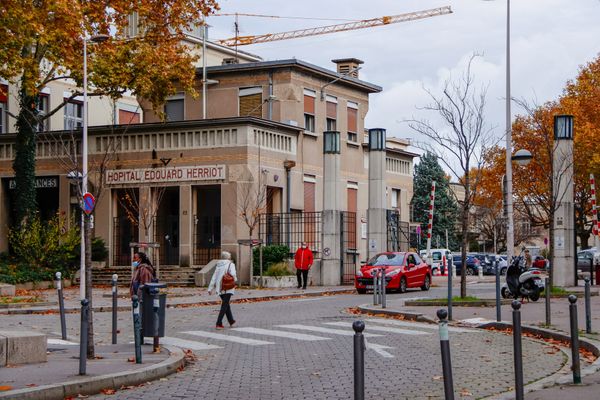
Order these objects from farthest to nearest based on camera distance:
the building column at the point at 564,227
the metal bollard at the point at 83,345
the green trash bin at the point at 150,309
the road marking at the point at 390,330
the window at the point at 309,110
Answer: the window at the point at 309,110, the building column at the point at 564,227, the road marking at the point at 390,330, the green trash bin at the point at 150,309, the metal bollard at the point at 83,345

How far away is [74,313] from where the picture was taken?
26.6 m

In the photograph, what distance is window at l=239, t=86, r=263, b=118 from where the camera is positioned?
45406 millimetres

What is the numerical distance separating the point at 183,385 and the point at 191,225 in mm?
29377

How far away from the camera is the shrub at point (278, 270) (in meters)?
39.6

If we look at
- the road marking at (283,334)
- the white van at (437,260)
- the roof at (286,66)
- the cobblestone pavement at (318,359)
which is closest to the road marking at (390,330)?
the cobblestone pavement at (318,359)

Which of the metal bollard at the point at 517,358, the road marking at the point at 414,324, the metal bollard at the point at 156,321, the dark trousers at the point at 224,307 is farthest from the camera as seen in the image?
the dark trousers at the point at 224,307

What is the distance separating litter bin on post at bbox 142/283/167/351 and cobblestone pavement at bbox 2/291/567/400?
815 mm

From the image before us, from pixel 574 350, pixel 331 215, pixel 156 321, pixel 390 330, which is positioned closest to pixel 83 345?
pixel 156 321

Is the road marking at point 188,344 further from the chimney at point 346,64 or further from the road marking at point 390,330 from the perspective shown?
the chimney at point 346,64

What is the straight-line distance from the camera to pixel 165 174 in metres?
42.3

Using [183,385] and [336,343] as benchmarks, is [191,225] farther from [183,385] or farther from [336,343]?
[183,385]

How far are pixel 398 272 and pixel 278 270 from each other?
5692mm

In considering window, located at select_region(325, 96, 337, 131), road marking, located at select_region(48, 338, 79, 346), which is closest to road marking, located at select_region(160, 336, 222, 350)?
road marking, located at select_region(48, 338, 79, 346)

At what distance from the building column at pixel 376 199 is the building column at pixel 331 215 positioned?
1525 millimetres
